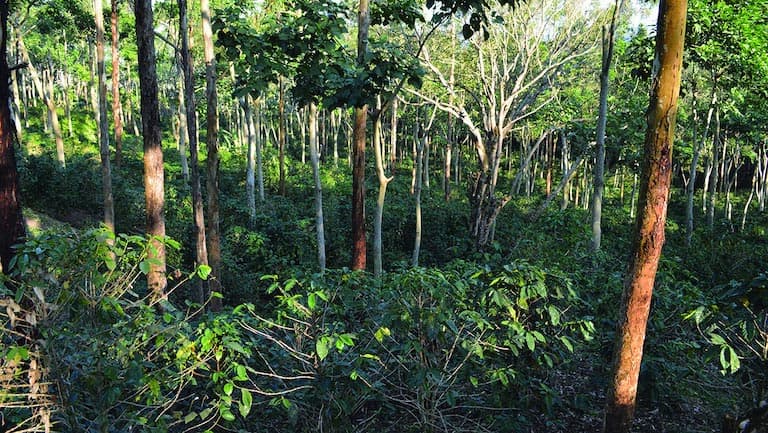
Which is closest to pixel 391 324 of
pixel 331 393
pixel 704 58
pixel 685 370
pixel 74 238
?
pixel 331 393

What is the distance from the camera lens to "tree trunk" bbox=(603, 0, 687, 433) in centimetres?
333

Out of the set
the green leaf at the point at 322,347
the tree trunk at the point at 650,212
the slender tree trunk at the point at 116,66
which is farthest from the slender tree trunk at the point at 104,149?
the tree trunk at the point at 650,212

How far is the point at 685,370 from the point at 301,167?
98.2 feet

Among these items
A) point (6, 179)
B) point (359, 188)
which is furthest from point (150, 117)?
point (359, 188)

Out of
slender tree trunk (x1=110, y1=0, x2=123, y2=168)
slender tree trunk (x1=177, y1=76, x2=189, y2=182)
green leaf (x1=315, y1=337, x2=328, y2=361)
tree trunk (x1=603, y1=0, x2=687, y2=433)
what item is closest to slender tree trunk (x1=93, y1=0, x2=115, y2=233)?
slender tree trunk (x1=110, y1=0, x2=123, y2=168)

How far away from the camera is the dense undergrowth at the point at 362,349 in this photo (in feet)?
9.77

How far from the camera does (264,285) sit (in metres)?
13.6

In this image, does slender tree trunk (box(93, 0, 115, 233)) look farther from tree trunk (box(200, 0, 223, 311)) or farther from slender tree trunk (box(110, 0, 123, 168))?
tree trunk (box(200, 0, 223, 311))

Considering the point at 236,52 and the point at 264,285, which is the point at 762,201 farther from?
the point at 236,52

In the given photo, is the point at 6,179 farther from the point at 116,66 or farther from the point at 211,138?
the point at 116,66

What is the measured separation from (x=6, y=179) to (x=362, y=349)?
3619 mm

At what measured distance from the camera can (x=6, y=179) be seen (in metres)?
4.56

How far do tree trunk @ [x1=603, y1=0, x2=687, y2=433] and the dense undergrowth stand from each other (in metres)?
0.50

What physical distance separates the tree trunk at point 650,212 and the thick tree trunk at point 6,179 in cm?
517
